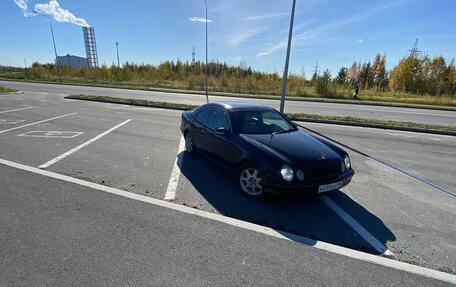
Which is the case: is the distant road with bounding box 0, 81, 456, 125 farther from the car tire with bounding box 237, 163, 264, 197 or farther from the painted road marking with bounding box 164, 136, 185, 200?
the car tire with bounding box 237, 163, 264, 197

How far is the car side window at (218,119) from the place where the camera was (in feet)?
15.1

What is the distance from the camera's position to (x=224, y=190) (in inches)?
160

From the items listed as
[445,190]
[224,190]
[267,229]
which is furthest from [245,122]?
[445,190]

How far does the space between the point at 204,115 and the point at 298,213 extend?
3.02 meters

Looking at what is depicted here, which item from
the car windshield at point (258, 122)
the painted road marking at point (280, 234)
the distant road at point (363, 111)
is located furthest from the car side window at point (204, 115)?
the distant road at point (363, 111)

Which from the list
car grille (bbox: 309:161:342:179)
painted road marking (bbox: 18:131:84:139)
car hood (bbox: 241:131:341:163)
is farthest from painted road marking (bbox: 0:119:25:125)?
car grille (bbox: 309:161:342:179)

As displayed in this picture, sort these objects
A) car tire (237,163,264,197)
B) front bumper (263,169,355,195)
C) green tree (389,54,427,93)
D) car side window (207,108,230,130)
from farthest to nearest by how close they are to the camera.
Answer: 1. green tree (389,54,427,93)
2. car side window (207,108,230,130)
3. car tire (237,163,264,197)
4. front bumper (263,169,355,195)

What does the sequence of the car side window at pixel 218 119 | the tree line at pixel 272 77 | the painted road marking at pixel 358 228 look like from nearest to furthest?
the painted road marking at pixel 358 228 → the car side window at pixel 218 119 → the tree line at pixel 272 77

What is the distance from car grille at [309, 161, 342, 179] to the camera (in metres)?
3.39

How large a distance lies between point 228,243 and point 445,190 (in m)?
4.24

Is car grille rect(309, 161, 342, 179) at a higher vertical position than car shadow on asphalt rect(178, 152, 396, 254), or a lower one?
higher

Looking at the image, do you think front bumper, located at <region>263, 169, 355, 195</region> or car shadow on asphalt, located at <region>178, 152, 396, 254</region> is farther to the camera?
front bumper, located at <region>263, 169, 355, 195</region>

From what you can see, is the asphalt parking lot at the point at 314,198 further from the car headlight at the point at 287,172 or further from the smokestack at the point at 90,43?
the smokestack at the point at 90,43

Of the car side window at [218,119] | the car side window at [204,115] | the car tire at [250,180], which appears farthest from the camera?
the car side window at [204,115]
